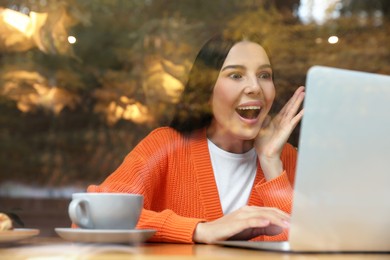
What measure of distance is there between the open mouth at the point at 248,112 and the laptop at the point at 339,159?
0.68m

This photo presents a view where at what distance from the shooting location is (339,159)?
0.54 meters

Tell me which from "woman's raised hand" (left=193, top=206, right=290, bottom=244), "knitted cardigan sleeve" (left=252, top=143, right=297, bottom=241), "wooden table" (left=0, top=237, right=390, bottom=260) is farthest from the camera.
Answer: "knitted cardigan sleeve" (left=252, top=143, right=297, bottom=241)

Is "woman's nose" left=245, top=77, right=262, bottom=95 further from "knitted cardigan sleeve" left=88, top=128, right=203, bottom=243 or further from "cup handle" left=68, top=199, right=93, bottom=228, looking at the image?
"cup handle" left=68, top=199, right=93, bottom=228

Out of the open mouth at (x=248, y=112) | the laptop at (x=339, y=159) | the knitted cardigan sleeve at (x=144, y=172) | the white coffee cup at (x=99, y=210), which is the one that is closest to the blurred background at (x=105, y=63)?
the open mouth at (x=248, y=112)

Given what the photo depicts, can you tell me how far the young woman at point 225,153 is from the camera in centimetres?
110

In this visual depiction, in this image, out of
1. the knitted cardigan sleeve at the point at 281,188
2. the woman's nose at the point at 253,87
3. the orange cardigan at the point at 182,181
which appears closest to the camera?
the knitted cardigan sleeve at the point at 281,188

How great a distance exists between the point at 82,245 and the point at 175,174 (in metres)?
0.55

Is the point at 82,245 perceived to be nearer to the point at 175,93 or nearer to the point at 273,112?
the point at 273,112

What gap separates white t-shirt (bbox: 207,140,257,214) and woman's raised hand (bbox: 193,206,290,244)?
304mm

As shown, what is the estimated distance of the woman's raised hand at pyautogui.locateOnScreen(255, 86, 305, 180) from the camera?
1.12 meters

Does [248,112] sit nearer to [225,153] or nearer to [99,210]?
[225,153]

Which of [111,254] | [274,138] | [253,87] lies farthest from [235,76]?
[111,254]

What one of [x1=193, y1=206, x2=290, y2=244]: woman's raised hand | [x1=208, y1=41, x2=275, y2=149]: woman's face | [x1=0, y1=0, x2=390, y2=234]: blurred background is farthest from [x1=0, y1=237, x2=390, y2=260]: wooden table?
[x1=0, y1=0, x2=390, y2=234]: blurred background

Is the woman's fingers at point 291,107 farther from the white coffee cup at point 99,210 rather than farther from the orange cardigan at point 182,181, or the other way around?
the white coffee cup at point 99,210
